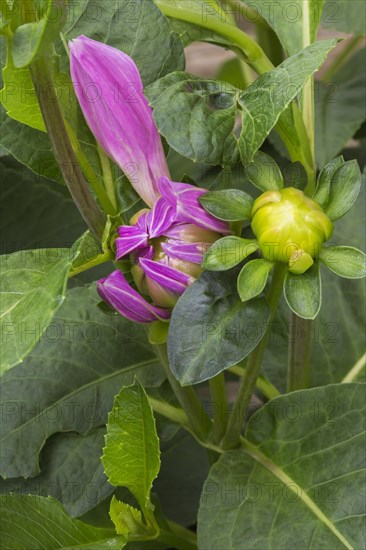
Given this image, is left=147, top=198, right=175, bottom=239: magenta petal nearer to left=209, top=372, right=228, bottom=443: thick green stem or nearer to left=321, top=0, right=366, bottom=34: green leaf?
left=209, top=372, right=228, bottom=443: thick green stem

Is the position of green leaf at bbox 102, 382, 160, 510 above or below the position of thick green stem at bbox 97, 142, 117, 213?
below

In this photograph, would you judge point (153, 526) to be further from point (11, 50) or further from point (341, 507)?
point (11, 50)

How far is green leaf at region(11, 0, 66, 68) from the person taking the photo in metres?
0.28

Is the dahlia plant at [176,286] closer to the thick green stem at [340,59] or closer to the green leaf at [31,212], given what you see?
the green leaf at [31,212]

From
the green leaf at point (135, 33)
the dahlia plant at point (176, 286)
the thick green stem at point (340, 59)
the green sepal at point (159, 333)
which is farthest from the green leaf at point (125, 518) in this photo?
the thick green stem at point (340, 59)

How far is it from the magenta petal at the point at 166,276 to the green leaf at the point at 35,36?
10cm

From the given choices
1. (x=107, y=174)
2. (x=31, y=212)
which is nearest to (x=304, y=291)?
(x=107, y=174)

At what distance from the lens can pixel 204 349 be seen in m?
0.34

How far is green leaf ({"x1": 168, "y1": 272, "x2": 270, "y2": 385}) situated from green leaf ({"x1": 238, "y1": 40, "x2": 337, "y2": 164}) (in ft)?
0.18

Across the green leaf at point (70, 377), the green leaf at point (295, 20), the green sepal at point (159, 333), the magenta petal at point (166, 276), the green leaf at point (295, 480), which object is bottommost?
the green leaf at point (295, 480)

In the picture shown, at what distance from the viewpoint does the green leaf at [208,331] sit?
0.34 meters

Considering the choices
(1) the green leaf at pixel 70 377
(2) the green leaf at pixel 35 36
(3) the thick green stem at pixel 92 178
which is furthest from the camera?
(1) the green leaf at pixel 70 377

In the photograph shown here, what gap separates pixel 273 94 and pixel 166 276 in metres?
0.08

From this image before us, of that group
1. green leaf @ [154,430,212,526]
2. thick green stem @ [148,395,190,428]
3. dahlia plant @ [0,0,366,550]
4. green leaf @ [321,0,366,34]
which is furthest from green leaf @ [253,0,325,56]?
green leaf @ [154,430,212,526]
